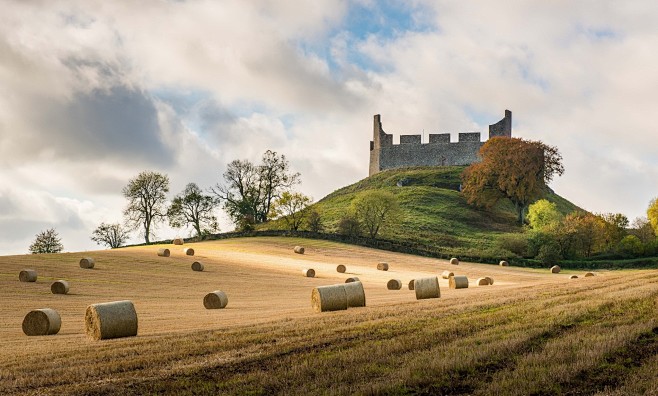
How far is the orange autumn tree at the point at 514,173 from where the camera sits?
97125 millimetres

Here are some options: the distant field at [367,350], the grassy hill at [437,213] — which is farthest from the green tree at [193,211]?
the distant field at [367,350]

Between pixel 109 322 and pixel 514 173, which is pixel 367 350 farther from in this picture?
pixel 514 173

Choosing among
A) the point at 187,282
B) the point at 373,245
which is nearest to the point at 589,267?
the point at 373,245

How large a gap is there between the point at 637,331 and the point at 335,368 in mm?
6240

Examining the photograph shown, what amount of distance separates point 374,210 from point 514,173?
79.6ft

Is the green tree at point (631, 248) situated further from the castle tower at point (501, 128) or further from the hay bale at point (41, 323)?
the hay bale at point (41, 323)

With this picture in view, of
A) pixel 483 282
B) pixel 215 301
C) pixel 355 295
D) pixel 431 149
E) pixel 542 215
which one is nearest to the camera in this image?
pixel 355 295

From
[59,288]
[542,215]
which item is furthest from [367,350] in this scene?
[542,215]

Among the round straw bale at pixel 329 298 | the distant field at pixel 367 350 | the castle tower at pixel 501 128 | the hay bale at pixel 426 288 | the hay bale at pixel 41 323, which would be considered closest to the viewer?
the distant field at pixel 367 350

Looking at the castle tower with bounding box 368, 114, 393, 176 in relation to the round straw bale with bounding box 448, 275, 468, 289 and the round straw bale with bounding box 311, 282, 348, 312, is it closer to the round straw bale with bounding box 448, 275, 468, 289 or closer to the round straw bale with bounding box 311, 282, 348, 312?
the round straw bale with bounding box 448, 275, 468, 289

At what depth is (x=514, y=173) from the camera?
97438 millimetres

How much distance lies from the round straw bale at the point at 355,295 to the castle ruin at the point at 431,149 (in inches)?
4393

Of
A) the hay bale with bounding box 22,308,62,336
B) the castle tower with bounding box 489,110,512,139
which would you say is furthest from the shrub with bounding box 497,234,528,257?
the hay bale with bounding box 22,308,62,336

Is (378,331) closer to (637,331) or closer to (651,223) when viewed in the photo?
(637,331)
